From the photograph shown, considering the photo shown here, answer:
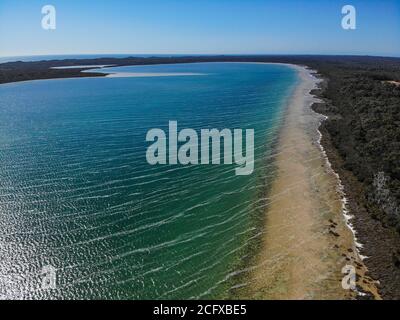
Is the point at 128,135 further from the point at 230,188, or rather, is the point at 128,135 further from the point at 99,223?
the point at 99,223

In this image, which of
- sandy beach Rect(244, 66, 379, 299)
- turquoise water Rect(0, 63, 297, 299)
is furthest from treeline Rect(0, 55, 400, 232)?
turquoise water Rect(0, 63, 297, 299)

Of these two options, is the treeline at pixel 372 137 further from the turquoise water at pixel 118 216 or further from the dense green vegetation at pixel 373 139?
the turquoise water at pixel 118 216

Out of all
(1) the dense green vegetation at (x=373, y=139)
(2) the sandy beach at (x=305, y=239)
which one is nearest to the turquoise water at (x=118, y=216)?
(2) the sandy beach at (x=305, y=239)

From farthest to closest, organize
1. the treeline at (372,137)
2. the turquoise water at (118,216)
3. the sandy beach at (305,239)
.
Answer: the treeline at (372,137) → the turquoise water at (118,216) → the sandy beach at (305,239)

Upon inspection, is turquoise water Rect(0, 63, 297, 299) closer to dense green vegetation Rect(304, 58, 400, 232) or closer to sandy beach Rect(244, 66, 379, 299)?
sandy beach Rect(244, 66, 379, 299)

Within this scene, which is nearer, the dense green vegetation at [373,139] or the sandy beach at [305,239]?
the sandy beach at [305,239]

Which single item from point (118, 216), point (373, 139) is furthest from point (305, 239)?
point (373, 139)
